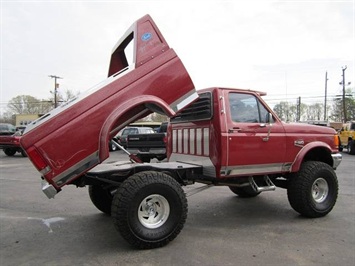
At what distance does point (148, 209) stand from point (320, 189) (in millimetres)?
3442

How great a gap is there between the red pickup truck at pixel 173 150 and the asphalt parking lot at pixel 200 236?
356mm

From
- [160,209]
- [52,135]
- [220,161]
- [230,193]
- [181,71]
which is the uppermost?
[181,71]

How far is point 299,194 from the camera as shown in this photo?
602cm

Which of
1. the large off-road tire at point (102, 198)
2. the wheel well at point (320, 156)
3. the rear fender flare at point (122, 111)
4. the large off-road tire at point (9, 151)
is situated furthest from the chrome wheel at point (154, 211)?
the large off-road tire at point (9, 151)

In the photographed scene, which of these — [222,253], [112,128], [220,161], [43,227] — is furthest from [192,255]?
[43,227]

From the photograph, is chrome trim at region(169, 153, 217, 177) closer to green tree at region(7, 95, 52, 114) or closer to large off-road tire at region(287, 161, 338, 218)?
large off-road tire at region(287, 161, 338, 218)

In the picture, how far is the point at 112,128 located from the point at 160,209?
1292mm

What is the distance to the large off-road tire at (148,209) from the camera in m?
4.42

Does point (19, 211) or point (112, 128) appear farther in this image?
point (19, 211)

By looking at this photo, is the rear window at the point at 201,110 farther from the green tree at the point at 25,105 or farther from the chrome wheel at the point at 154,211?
the green tree at the point at 25,105

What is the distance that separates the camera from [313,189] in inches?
249

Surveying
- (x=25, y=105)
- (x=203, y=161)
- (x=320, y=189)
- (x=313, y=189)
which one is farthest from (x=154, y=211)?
(x=25, y=105)

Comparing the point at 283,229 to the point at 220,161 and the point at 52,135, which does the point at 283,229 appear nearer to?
the point at 220,161

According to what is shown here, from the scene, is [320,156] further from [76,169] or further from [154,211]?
[76,169]
